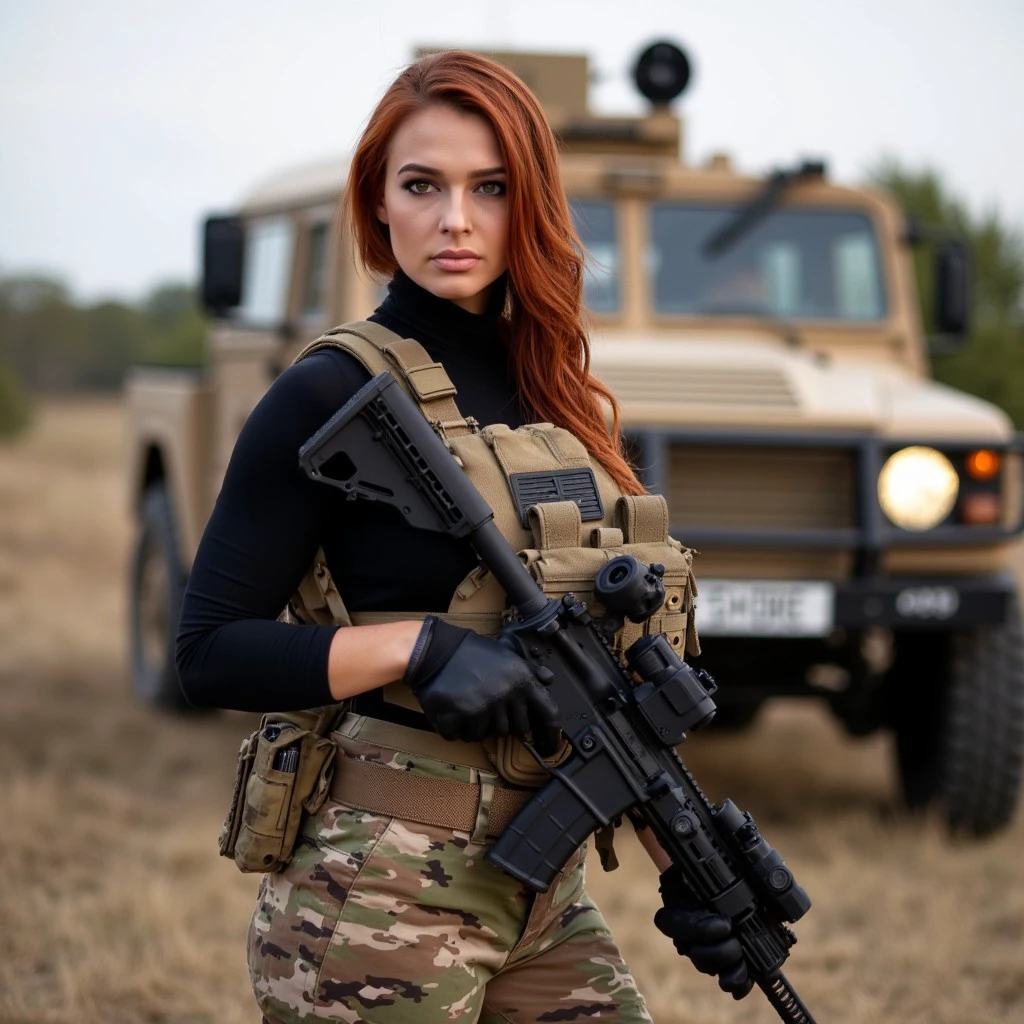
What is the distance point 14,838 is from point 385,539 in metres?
3.06

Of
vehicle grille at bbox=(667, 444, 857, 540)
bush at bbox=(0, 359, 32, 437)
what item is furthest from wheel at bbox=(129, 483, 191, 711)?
bush at bbox=(0, 359, 32, 437)

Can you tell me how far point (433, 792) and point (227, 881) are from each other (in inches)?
102

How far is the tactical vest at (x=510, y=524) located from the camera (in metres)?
1.62

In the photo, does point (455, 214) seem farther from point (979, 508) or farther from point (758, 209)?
point (758, 209)

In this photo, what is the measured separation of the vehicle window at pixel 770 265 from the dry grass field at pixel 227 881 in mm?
1643

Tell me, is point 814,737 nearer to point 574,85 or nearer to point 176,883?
point 574,85

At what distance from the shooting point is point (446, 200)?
5.49 feet

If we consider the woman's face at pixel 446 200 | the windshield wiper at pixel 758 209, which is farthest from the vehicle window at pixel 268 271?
the woman's face at pixel 446 200

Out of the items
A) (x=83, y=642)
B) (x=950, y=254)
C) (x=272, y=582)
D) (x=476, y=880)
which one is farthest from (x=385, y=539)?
(x=83, y=642)

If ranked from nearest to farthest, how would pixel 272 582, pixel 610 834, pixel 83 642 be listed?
pixel 272 582 < pixel 610 834 < pixel 83 642

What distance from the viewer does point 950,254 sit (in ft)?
17.0

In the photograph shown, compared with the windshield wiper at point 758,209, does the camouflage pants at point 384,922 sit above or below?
below

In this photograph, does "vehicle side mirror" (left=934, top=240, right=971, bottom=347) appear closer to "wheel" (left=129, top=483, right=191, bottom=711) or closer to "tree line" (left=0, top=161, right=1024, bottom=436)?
"tree line" (left=0, top=161, right=1024, bottom=436)

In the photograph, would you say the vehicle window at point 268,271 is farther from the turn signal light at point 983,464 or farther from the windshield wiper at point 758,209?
the turn signal light at point 983,464
